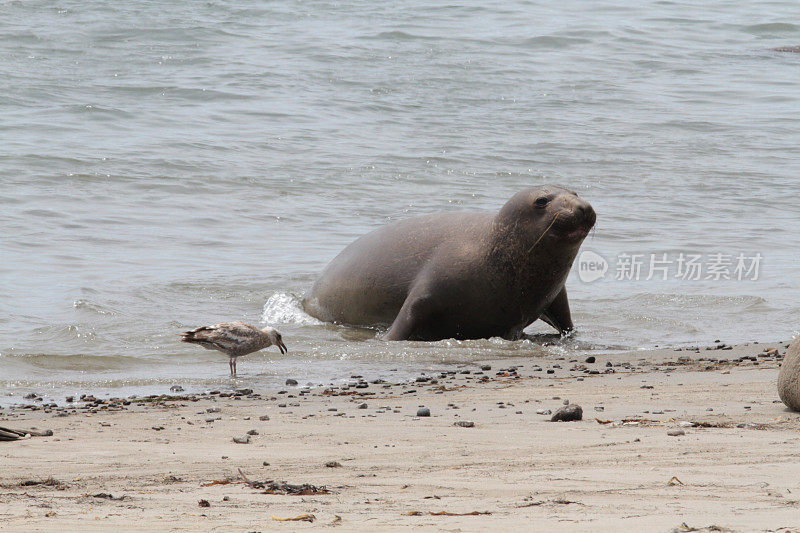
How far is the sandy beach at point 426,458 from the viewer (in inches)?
114

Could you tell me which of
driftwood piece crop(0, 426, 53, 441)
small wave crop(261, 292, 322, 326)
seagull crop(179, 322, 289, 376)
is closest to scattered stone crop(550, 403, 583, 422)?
driftwood piece crop(0, 426, 53, 441)

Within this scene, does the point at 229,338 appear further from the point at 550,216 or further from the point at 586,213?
the point at 586,213

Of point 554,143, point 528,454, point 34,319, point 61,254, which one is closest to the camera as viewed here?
point 528,454

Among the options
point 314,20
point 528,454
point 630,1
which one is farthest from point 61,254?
point 630,1

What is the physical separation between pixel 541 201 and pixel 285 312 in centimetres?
261

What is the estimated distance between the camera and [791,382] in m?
4.94

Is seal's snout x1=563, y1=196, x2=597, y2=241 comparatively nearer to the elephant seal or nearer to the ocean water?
the elephant seal

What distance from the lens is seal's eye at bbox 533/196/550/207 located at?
27.1 feet

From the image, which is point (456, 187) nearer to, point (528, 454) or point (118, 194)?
point (118, 194)

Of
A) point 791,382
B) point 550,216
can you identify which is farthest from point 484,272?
point 791,382

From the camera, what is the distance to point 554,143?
19.5 meters

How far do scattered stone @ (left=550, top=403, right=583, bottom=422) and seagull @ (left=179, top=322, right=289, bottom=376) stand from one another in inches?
112

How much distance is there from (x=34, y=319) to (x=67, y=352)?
1.16m

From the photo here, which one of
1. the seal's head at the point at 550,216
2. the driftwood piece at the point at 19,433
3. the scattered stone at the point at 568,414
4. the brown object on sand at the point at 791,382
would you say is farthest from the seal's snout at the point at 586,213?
the driftwood piece at the point at 19,433
